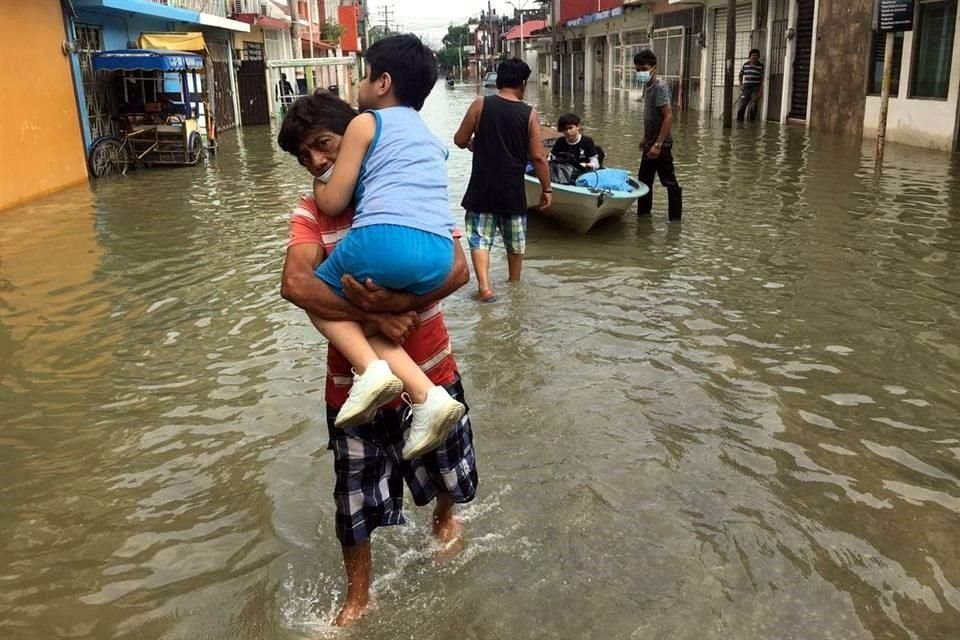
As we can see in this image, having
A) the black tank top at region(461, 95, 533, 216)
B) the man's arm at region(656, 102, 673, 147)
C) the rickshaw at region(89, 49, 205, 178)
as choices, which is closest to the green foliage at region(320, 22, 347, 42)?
the rickshaw at region(89, 49, 205, 178)

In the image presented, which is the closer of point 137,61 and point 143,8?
point 137,61

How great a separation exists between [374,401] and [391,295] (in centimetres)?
31

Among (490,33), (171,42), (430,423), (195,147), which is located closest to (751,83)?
(195,147)

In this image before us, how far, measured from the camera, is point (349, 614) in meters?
2.72

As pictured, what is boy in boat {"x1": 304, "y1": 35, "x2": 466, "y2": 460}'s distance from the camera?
235cm

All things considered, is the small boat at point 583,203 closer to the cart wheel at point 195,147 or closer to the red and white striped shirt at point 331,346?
the red and white striped shirt at point 331,346

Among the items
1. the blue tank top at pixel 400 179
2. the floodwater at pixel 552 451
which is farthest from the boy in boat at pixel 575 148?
the blue tank top at pixel 400 179

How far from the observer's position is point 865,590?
9.43 ft

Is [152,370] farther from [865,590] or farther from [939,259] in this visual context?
[939,259]

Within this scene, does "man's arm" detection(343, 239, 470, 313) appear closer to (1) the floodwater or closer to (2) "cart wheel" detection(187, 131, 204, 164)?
(1) the floodwater

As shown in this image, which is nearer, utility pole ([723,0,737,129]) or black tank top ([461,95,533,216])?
black tank top ([461,95,533,216])

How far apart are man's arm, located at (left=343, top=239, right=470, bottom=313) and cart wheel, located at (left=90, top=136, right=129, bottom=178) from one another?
1299cm

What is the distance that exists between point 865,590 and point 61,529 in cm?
309

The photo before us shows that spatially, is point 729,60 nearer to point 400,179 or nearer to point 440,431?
point 400,179
